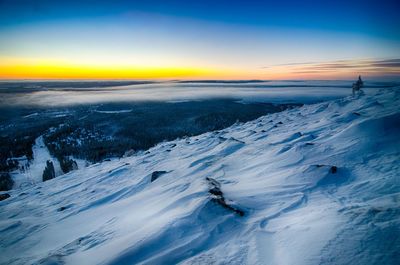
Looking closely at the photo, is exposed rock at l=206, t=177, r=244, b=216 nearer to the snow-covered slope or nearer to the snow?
the snow-covered slope

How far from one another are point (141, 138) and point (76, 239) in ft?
295

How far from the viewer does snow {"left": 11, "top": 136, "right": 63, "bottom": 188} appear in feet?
129

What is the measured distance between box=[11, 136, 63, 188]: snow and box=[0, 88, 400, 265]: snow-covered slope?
29151mm

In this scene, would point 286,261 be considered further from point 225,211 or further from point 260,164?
point 260,164

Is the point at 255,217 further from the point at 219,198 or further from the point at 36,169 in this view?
the point at 36,169

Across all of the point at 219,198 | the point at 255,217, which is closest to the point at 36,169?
the point at 219,198

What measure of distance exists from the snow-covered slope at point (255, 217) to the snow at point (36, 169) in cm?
2915

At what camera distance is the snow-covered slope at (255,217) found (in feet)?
9.40

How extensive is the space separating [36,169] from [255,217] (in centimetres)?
5797

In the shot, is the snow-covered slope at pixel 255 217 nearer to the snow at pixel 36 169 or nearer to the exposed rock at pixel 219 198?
the exposed rock at pixel 219 198

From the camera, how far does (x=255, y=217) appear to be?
405cm

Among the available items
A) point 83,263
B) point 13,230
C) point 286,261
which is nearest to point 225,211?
point 286,261

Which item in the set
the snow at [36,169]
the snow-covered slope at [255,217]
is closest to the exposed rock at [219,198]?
the snow-covered slope at [255,217]

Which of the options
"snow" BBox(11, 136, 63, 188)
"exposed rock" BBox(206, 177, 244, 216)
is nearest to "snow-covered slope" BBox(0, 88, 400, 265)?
"exposed rock" BBox(206, 177, 244, 216)
